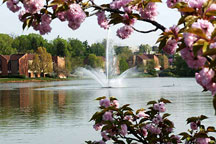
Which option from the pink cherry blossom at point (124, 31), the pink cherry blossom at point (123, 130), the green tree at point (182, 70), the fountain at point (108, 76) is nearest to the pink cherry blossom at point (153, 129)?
the pink cherry blossom at point (123, 130)

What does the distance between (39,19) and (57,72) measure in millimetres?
100217

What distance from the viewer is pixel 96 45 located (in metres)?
172

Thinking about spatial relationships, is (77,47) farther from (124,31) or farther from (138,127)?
(124,31)

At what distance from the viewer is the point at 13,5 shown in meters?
3.95

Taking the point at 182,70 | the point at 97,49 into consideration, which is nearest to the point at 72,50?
the point at 97,49

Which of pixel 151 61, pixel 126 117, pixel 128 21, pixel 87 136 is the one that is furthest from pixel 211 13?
pixel 151 61

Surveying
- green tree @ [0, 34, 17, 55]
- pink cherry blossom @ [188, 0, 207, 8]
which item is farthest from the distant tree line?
pink cherry blossom @ [188, 0, 207, 8]

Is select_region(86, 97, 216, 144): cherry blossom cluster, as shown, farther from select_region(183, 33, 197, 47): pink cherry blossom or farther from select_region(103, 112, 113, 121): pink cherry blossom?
select_region(183, 33, 197, 47): pink cherry blossom

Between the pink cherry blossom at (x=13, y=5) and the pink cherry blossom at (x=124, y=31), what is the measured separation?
113 cm

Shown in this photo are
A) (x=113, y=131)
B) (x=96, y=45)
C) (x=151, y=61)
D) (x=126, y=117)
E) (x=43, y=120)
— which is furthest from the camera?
(x=96, y=45)

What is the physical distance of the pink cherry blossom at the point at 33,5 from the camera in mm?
3514

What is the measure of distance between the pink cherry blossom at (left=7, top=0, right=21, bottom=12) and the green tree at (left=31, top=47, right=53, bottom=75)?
9395 cm

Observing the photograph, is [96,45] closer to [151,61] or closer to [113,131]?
[151,61]

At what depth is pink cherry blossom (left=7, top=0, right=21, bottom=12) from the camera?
12.8ft
